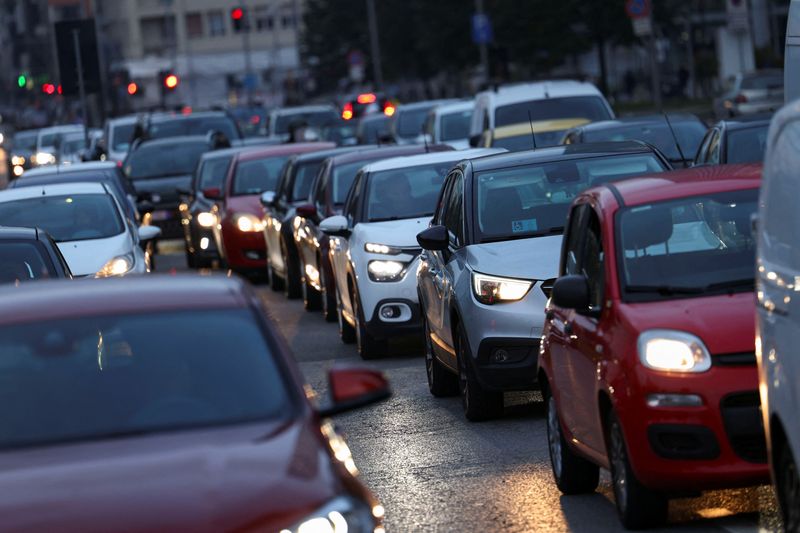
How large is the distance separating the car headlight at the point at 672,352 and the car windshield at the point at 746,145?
8885 millimetres

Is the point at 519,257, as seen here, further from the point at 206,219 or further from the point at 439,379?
the point at 206,219

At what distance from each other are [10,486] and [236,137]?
3574 centimetres

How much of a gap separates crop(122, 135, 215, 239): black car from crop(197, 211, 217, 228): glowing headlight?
5059 millimetres

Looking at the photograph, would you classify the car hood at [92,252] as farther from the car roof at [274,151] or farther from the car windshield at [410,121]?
the car windshield at [410,121]

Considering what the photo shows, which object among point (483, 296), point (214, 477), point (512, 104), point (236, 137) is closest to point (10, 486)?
point (214, 477)

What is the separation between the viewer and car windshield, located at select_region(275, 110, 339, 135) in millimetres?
47125

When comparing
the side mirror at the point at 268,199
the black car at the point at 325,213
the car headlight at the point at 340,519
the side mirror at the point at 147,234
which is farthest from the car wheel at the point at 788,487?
the side mirror at the point at 268,199

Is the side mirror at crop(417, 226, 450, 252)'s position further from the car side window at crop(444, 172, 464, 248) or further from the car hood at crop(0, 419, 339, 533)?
the car hood at crop(0, 419, 339, 533)

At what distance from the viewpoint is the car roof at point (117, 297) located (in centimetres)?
663

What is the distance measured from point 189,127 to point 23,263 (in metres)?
29.3

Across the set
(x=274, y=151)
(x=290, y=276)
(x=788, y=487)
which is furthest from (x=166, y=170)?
(x=788, y=487)

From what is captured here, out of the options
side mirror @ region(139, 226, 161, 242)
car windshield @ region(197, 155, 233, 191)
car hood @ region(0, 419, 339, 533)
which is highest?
car hood @ region(0, 419, 339, 533)

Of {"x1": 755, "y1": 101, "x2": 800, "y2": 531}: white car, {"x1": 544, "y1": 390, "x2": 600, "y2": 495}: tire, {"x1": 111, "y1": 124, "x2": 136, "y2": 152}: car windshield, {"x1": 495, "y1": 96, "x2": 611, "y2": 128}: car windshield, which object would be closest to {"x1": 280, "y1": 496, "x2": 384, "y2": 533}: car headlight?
{"x1": 755, "y1": 101, "x2": 800, "y2": 531}: white car

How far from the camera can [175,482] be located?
556cm
